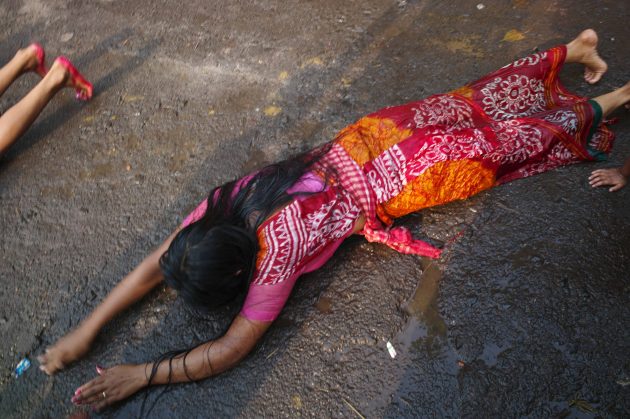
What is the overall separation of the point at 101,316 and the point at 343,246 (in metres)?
1.14

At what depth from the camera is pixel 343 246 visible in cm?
218

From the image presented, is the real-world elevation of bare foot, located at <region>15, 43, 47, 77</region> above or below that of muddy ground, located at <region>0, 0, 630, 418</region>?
above

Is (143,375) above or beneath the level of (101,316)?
beneath

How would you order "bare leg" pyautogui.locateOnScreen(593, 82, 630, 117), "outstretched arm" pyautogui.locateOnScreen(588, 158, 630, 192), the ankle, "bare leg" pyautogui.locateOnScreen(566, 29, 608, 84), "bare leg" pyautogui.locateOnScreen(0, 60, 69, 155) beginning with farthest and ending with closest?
the ankle → "bare leg" pyautogui.locateOnScreen(0, 60, 69, 155) → "bare leg" pyautogui.locateOnScreen(566, 29, 608, 84) → "bare leg" pyautogui.locateOnScreen(593, 82, 630, 117) → "outstretched arm" pyautogui.locateOnScreen(588, 158, 630, 192)

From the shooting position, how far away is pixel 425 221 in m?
2.20

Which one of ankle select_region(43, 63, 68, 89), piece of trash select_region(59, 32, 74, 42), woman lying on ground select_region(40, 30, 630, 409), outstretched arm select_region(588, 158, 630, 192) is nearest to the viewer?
woman lying on ground select_region(40, 30, 630, 409)

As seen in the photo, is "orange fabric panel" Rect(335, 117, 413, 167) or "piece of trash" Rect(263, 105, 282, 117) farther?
"piece of trash" Rect(263, 105, 282, 117)

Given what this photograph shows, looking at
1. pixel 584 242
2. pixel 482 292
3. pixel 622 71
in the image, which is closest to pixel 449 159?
pixel 482 292

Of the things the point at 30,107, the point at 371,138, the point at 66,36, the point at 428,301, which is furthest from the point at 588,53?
the point at 66,36

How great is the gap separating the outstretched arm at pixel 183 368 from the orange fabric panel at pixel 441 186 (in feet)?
2.62

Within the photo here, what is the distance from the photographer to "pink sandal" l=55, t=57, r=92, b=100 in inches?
114

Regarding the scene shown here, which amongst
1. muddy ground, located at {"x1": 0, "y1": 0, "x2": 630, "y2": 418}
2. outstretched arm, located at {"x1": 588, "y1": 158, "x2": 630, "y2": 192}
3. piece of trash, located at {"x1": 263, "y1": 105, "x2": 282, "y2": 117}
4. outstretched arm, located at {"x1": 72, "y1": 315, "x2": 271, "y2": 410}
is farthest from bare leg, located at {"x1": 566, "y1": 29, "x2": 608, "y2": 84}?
outstretched arm, located at {"x1": 72, "y1": 315, "x2": 271, "y2": 410}

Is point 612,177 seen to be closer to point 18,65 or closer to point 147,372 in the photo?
point 147,372

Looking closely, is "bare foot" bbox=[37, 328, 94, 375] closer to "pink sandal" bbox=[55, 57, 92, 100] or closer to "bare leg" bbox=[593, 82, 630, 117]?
"pink sandal" bbox=[55, 57, 92, 100]
